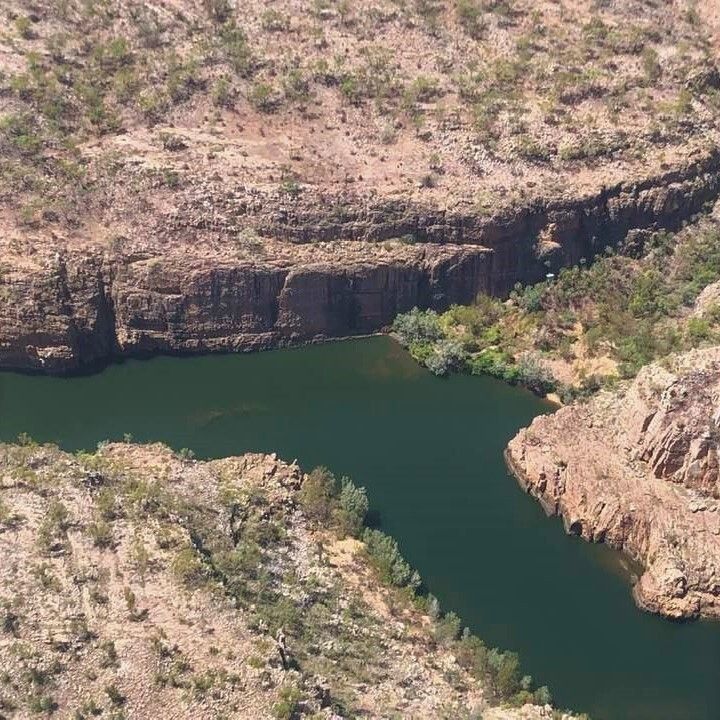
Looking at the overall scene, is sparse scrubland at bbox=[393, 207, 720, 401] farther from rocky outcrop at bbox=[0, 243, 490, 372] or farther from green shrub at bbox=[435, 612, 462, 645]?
green shrub at bbox=[435, 612, 462, 645]

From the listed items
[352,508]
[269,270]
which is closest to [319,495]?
[352,508]

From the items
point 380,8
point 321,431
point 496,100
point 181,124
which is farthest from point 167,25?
point 321,431

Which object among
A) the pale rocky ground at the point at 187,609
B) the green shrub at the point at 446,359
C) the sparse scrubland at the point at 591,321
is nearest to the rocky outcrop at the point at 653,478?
the sparse scrubland at the point at 591,321

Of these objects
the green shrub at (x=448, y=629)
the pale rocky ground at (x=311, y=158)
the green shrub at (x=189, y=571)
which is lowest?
the green shrub at (x=448, y=629)

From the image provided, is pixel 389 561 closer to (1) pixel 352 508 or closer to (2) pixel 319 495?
(1) pixel 352 508

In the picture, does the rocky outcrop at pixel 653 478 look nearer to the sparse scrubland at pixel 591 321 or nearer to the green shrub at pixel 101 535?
the sparse scrubland at pixel 591 321

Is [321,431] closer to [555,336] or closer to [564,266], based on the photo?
[555,336]
